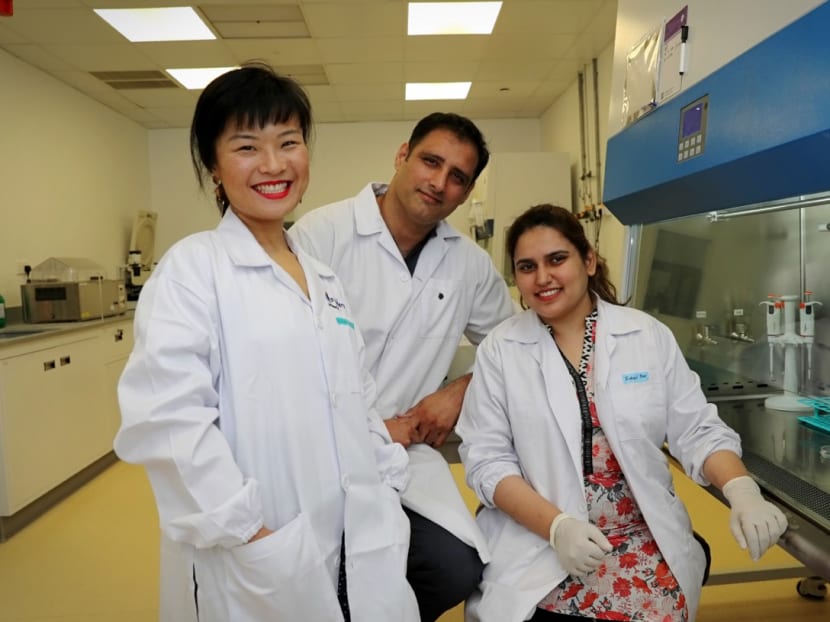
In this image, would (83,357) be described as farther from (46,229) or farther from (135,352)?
(135,352)

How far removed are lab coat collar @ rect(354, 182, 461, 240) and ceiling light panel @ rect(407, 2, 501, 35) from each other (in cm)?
219

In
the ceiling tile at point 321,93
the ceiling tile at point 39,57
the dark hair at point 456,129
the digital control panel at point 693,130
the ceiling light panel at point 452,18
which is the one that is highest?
the ceiling tile at point 321,93

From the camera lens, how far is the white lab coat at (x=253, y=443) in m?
0.98

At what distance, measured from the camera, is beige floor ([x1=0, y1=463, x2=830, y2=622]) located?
6.72 ft

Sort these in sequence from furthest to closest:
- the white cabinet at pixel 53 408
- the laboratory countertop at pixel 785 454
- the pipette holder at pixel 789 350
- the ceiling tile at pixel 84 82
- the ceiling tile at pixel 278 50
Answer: the ceiling tile at pixel 84 82 → the ceiling tile at pixel 278 50 → the white cabinet at pixel 53 408 → the pipette holder at pixel 789 350 → the laboratory countertop at pixel 785 454

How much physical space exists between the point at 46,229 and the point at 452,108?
11.4 feet

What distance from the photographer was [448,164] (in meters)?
1.70

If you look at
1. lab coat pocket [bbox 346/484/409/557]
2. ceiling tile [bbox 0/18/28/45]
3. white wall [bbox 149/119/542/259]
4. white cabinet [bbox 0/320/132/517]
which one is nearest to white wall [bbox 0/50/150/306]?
ceiling tile [bbox 0/18/28/45]

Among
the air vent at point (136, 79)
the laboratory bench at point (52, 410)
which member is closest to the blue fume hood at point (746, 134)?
the laboratory bench at point (52, 410)

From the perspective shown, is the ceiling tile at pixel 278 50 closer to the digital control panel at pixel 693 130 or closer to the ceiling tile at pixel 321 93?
the ceiling tile at pixel 321 93

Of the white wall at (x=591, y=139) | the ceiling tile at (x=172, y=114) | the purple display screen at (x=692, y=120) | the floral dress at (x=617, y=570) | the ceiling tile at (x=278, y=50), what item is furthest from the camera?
the ceiling tile at (x=172, y=114)

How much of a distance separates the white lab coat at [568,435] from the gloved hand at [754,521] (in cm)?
13

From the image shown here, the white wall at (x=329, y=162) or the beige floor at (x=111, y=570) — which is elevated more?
the white wall at (x=329, y=162)

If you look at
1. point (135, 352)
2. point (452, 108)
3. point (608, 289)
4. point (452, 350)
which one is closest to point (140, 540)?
point (452, 350)
